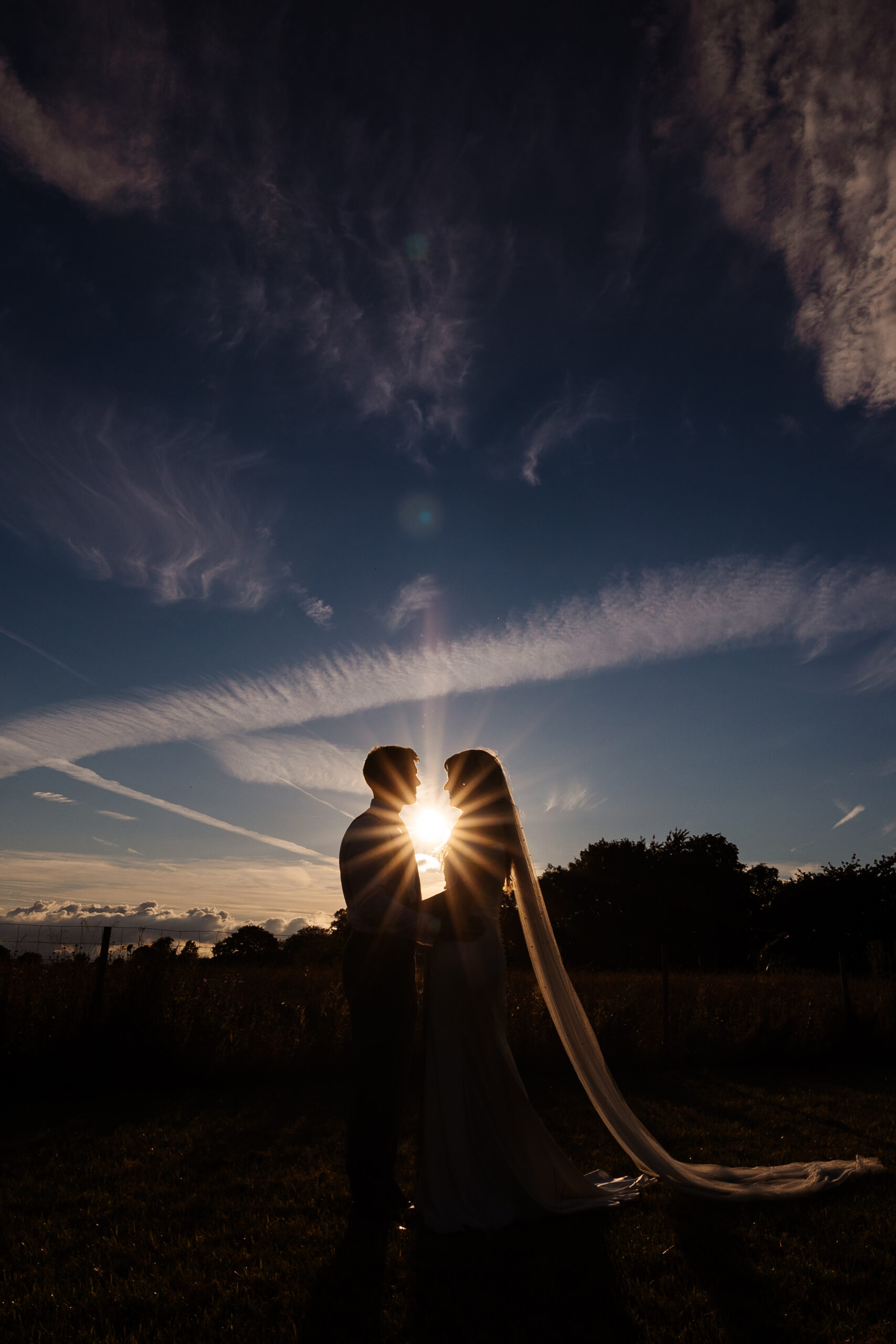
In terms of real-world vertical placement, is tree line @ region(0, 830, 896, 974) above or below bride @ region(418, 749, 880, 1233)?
above

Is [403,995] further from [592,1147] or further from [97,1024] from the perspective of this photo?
[97,1024]

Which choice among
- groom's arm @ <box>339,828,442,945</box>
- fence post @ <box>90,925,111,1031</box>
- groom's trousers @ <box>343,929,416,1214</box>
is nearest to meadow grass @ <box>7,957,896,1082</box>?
fence post @ <box>90,925,111,1031</box>

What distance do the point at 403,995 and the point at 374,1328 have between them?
1.77 m

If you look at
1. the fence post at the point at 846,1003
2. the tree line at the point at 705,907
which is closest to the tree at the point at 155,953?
the fence post at the point at 846,1003

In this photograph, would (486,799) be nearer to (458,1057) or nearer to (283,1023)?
(458,1057)

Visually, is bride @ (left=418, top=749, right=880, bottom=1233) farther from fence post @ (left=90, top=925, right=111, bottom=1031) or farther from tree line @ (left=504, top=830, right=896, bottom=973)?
tree line @ (left=504, top=830, right=896, bottom=973)

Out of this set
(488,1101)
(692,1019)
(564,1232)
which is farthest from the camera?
(692,1019)

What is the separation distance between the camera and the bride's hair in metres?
5.22

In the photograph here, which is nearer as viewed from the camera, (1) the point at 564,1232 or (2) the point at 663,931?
(1) the point at 564,1232

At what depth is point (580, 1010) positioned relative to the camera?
548 centimetres

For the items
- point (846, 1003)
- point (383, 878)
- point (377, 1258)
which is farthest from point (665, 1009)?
point (377, 1258)

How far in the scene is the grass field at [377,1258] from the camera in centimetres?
315

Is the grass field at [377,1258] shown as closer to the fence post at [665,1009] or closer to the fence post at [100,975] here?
the fence post at [100,975]

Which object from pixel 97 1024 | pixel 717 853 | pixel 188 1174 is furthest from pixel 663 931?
pixel 188 1174
